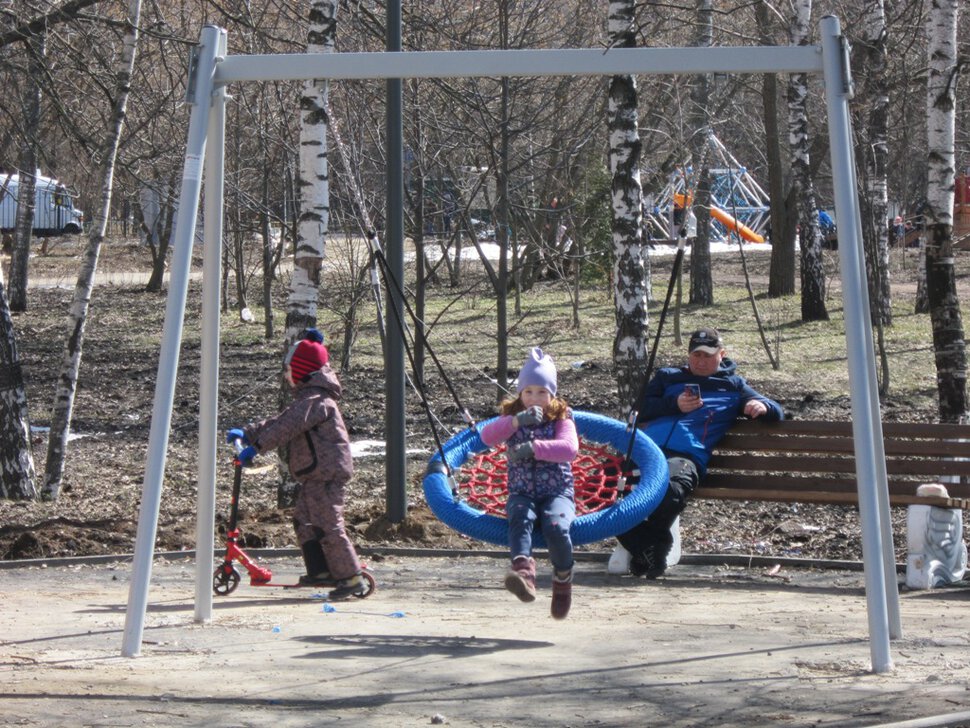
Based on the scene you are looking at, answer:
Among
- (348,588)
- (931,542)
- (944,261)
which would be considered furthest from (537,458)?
(944,261)

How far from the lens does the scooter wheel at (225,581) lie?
725 cm

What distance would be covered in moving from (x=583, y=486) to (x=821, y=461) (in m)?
1.62

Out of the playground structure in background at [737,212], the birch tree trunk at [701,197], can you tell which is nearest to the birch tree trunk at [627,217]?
the birch tree trunk at [701,197]

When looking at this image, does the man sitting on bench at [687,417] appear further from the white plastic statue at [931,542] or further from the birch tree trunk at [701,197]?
the birch tree trunk at [701,197]

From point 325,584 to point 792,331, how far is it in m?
14.7

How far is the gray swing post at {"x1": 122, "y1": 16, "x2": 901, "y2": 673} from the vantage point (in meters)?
5.58

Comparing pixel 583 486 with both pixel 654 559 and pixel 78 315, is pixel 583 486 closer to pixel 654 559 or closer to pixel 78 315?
pixel 654 559

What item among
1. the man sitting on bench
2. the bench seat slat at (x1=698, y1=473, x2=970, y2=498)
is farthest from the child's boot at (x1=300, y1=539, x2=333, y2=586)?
the bench seat slat at (x1=698, y1=473, x2=970, y2=498)

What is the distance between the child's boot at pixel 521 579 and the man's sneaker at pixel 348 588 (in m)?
1.14

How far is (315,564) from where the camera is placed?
7.08 meters

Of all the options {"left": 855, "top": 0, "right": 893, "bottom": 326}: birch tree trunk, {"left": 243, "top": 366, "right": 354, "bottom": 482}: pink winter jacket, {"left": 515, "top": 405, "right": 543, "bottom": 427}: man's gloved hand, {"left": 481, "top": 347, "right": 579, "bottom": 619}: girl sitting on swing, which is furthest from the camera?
{"left": 855, "top": 0, "right": 893, "bottom": 326}: birch tree trunk

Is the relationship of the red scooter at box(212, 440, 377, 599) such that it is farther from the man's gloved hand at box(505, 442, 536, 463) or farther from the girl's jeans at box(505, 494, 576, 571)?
the man's gloved hand at box(505, 442, 536, 463)

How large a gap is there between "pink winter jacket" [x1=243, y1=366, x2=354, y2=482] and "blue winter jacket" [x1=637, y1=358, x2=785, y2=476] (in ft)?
6.74

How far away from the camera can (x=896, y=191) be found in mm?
42438
